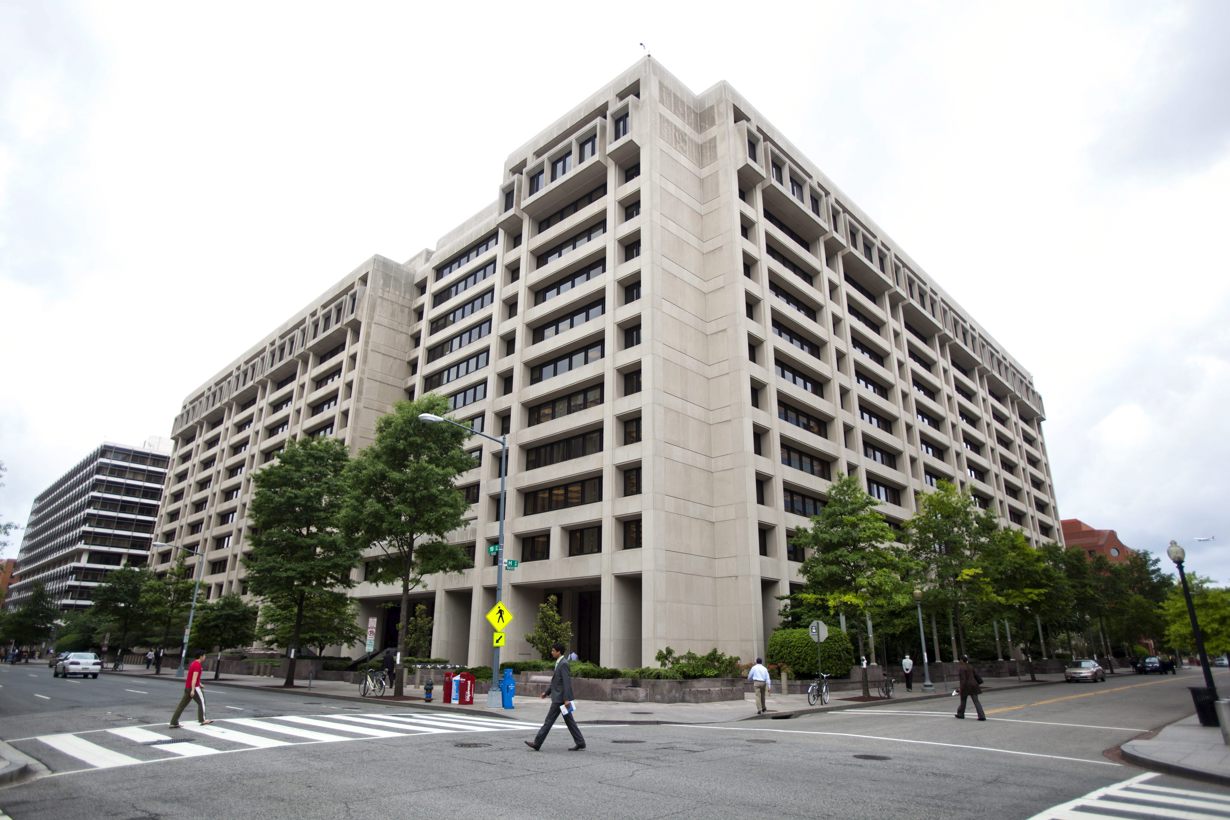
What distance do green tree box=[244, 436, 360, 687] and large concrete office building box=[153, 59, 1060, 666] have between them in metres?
10.6

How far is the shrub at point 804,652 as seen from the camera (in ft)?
103

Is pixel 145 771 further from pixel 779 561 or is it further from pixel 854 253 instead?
pixel 854 253

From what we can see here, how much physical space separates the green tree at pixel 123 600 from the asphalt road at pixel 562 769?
52775 mm

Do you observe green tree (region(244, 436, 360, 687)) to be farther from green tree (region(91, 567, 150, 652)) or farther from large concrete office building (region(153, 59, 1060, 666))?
green tree (region(91, 567, 150, 652))

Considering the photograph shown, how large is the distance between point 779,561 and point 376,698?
22301 mm

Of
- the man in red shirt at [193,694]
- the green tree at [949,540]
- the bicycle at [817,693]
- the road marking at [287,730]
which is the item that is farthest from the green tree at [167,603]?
the green tree at [949,540]

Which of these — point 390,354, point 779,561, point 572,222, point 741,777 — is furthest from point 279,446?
point 741,777

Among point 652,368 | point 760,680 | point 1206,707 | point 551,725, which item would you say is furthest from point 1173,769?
point 652,368

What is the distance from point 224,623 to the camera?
4938 cm

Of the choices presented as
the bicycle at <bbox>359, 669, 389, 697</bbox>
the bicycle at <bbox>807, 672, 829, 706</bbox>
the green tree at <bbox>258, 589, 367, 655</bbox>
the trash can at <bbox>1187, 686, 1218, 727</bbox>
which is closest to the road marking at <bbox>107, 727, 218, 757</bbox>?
the bicycle at <bbox>359, 669, 389, 697</bbox>

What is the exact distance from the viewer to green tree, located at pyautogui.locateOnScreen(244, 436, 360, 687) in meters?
34.2

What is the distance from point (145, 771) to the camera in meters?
10.4

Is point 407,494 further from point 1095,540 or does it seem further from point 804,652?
point 1095,540

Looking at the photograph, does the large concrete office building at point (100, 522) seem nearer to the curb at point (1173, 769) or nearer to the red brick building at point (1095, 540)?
the curb at point (1173, 769)
